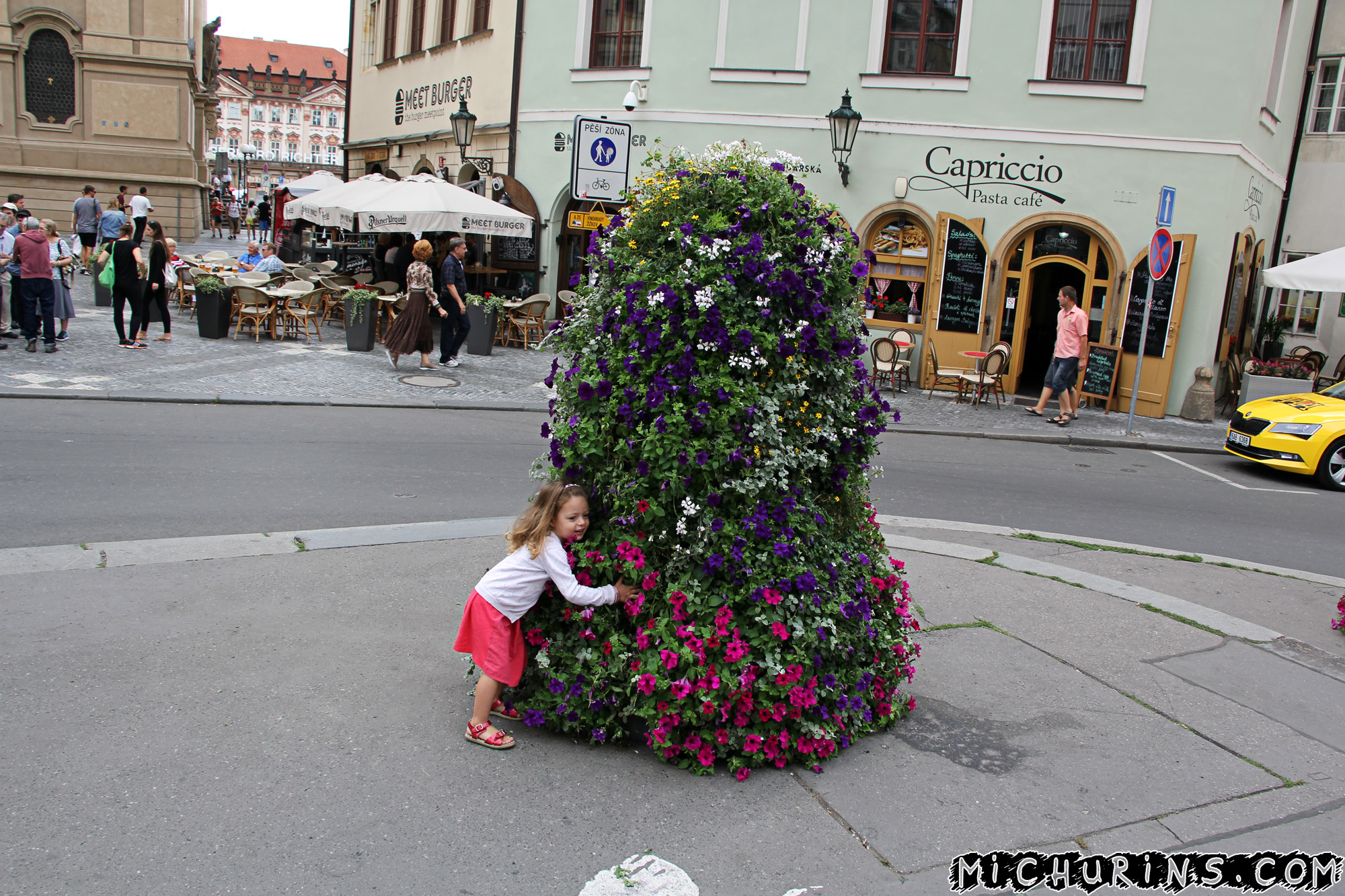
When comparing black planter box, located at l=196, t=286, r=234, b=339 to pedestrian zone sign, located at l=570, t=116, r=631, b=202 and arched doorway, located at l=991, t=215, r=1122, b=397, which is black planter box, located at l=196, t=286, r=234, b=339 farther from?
arched doorway, located at l=991, t=215, r=1122, b=397

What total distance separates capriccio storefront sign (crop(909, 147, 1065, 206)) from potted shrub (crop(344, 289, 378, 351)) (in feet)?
30.2

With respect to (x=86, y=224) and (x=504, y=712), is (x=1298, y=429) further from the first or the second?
(x=86, y=224)

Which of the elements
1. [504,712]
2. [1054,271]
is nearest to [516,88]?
[1054,271]

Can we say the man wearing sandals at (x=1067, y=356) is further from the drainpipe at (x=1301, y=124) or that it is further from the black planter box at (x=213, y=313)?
the black planter box at (x=213, y=313)

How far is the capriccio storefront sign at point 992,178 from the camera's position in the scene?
16.3 m

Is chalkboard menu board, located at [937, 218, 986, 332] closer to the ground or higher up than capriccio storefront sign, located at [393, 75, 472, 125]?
closer to the ground

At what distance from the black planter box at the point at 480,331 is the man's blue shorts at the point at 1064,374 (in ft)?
29.4

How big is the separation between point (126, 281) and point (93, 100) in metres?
20.3

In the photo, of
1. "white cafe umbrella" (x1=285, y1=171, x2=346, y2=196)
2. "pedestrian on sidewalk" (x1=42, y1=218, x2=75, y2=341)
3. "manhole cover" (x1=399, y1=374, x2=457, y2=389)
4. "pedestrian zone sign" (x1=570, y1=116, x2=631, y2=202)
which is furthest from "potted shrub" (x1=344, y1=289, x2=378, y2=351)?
"white cafe umbrella" (x1=285, y1=171, x2=346, y2=196)

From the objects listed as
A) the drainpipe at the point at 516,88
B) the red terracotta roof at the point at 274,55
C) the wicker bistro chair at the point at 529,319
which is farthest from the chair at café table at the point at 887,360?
the red terracotta roof at the point at 274,55

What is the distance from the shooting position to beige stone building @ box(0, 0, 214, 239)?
29.3 meters

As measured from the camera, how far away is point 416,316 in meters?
14.3

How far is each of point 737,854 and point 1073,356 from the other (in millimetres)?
13084

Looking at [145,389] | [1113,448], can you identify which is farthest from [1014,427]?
[145,389]
